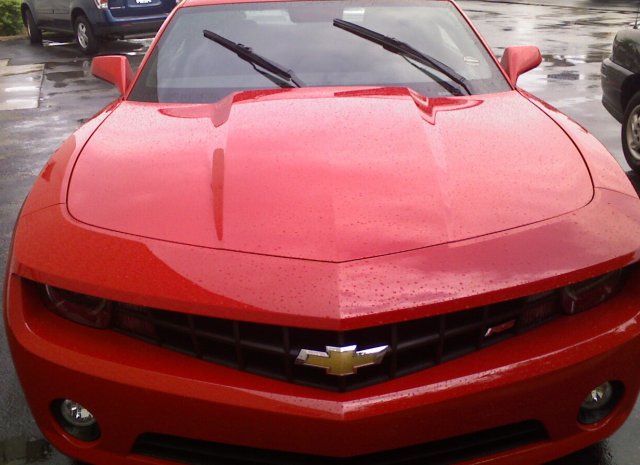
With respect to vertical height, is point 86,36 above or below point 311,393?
below

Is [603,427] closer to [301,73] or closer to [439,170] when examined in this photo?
[439,170]

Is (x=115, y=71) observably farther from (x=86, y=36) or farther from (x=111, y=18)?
(x=86, y=36)

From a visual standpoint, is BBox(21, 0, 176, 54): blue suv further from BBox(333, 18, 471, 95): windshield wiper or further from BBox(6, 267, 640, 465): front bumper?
BBox(6, 267, 640, 465): front bumper

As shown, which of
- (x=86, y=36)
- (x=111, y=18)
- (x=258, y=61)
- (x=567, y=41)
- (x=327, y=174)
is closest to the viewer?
(x=327, y=174)

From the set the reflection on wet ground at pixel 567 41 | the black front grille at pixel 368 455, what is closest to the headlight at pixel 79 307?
the black front grille at pixel 368 455

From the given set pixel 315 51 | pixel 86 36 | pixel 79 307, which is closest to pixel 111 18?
pixel 86 36

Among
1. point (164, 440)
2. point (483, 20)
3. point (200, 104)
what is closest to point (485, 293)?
point (164, 440)

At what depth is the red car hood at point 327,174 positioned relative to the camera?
194 cm

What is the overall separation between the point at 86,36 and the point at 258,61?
10855mm

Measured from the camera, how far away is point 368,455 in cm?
182

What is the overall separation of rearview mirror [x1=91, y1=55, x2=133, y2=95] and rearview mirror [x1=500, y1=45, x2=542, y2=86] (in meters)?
1.77

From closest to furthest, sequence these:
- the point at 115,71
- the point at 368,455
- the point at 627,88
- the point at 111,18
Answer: the point at 368,455 < the point at 115,71 < the point at 627,88 < the point at 111,18

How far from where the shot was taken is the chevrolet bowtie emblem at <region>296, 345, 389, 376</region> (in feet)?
5.72

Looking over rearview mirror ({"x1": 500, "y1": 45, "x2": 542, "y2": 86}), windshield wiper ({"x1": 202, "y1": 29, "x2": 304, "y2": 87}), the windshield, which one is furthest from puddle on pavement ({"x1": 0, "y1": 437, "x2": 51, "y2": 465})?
rearview mirror ({"x1": 500, "y1": 45, "x2": 542, "y2": 86})
